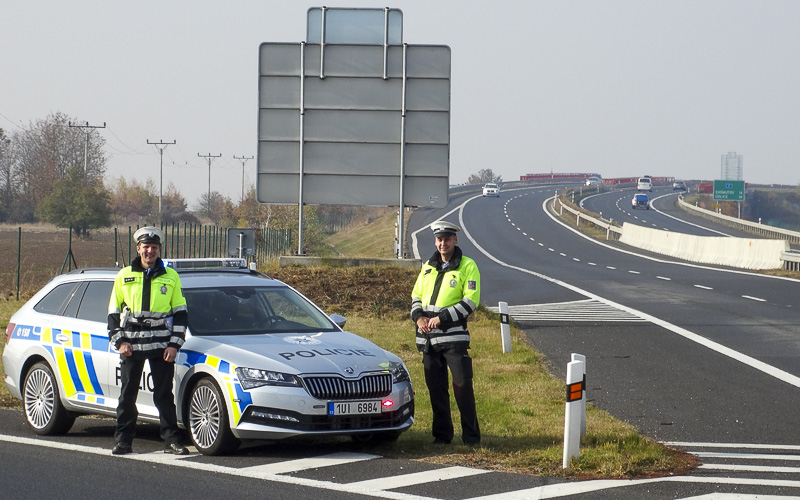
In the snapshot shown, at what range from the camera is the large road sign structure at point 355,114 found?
23.4 metres

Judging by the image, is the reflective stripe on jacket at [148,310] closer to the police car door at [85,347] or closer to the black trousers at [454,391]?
the police car door at [85,347]

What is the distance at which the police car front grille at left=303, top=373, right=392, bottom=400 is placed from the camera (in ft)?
26.9

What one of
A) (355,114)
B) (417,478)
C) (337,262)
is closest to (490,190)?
(355,114)

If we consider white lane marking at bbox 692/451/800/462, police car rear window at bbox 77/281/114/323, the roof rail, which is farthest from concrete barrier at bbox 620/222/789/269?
police car rear window at bbox 77/281/114/323

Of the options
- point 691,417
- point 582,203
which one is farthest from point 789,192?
point 691,417

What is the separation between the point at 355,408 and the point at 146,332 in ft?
5.92

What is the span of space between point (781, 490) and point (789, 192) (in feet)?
483

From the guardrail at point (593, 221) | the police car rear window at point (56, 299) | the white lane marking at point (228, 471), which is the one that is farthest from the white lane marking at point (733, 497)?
the guardrail at point (593, 221)

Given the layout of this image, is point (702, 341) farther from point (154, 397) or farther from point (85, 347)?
point (154, 397)

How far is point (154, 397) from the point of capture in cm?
855

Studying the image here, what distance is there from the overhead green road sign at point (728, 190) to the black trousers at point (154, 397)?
91.9 metres

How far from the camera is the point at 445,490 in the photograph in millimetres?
7133

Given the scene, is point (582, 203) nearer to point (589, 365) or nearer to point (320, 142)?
point (320, 142)

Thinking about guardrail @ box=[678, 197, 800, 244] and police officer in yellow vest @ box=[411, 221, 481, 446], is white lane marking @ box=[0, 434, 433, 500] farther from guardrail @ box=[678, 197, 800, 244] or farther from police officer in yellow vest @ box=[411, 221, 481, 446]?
guardrail @ box=[678, 197, 800, 244]
